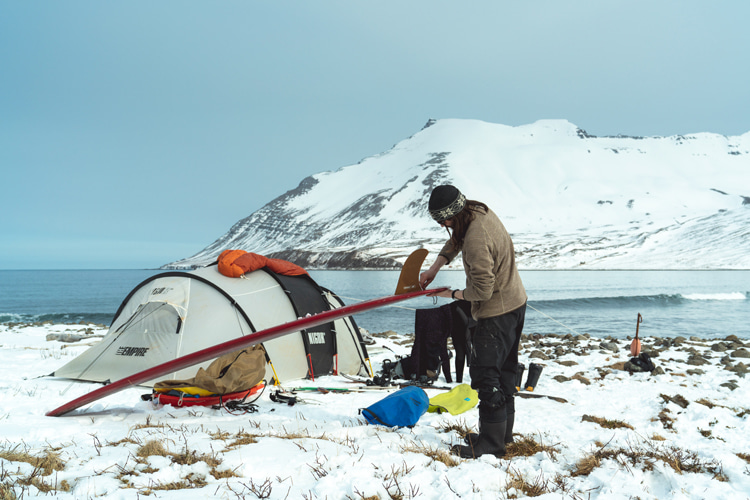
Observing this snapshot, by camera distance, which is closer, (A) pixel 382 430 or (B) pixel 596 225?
(A) pixel 382 430

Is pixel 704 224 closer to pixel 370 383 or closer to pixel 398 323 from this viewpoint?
pixel 398 323

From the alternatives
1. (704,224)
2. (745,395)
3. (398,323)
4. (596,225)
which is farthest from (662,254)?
(745,395)

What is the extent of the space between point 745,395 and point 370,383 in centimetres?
676

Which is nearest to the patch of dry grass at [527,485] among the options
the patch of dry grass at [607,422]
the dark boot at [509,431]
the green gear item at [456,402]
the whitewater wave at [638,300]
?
the dark boot at [509,431]

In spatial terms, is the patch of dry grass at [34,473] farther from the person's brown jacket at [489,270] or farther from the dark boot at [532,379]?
the dark boot at [532,379]

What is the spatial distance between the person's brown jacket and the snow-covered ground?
142 centimetres

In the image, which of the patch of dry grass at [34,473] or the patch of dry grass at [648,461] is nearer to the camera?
the patch of dry grass at [34,473]

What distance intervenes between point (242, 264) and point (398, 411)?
500 centimetres

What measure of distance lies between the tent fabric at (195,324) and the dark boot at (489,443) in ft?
16.9

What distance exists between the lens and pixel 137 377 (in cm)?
507

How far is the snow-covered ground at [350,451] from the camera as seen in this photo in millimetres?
3338

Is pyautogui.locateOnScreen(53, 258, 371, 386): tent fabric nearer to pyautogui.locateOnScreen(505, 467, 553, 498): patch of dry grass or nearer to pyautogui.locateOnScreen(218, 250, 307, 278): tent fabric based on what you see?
pyautogui.locateOnScreen(218, 250, 307, 278): tent fabric

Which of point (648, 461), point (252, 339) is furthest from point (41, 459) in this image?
point (648, 461)

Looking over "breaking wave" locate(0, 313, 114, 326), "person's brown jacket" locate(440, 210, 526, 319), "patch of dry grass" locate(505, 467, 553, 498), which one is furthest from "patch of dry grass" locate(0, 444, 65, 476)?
"breaking wave" locate(0, 313, 114, 326)
